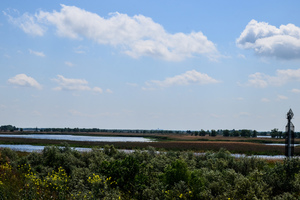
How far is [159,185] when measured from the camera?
14.6 meters

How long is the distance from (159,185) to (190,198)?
6.72ft

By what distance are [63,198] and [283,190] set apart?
10885mm

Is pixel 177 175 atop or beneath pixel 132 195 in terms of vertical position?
atop

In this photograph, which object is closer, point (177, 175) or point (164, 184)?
point (177, 175)

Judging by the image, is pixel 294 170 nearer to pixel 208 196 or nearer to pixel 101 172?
pixel 208 196

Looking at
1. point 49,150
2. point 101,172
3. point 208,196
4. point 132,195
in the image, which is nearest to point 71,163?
point 49,150

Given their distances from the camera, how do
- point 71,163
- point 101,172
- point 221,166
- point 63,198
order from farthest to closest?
point 71,163, point 221,166, point 101,172, point 63,198

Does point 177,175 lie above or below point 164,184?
above

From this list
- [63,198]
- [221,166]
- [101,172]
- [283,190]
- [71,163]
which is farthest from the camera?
[71,163]

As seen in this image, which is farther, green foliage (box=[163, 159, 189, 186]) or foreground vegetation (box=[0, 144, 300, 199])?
green foliage (box=[163, 159, 189, 186])

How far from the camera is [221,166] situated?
1925cm

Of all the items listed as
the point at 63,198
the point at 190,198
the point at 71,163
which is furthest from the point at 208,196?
the point at 71,163

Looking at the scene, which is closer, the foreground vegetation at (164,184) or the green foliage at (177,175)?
the foreground vegetation at (164,184)

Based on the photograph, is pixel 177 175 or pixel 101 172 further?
pixel 101 172
